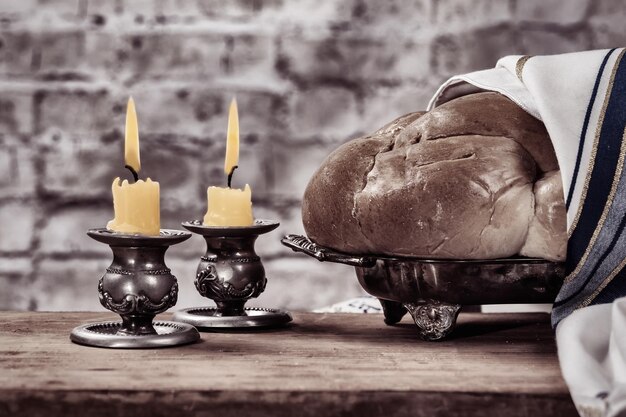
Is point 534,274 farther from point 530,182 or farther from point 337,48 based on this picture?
point 337,48

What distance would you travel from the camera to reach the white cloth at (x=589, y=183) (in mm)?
902

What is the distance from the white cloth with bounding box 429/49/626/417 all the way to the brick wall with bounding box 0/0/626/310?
3.28 ft

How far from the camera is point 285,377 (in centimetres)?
84

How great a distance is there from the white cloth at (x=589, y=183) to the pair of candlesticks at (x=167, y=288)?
1.28 feet

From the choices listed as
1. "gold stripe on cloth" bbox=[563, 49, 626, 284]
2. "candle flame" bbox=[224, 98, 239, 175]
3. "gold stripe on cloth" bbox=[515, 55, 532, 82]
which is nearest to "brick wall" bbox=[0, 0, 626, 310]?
"candle flame" bbox=[224, 98, 239, 175]

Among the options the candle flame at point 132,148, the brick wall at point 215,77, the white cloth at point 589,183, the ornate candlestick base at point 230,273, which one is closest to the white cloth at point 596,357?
the white cloth at point 589,183

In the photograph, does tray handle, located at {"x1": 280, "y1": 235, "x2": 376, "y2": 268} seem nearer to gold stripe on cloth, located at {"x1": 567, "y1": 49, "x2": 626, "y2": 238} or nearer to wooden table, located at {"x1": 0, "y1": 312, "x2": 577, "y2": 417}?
wooden table, located at {"x1": 0, "y1": 312, "x2": 577, "y2": 417}

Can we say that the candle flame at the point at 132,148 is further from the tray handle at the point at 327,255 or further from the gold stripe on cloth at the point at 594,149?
the gold stripe on cloth at the point at 594,149

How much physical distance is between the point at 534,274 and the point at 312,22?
1180 mm

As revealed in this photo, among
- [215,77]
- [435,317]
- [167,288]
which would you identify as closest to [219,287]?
[167,288]

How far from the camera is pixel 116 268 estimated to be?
1.01 metres

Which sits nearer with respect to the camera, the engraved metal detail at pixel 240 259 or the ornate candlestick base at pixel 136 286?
the ornate candlestick base at pixel 136 286

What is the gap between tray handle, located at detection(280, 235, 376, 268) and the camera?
1037mm

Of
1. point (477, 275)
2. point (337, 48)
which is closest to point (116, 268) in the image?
point (477, 275)
